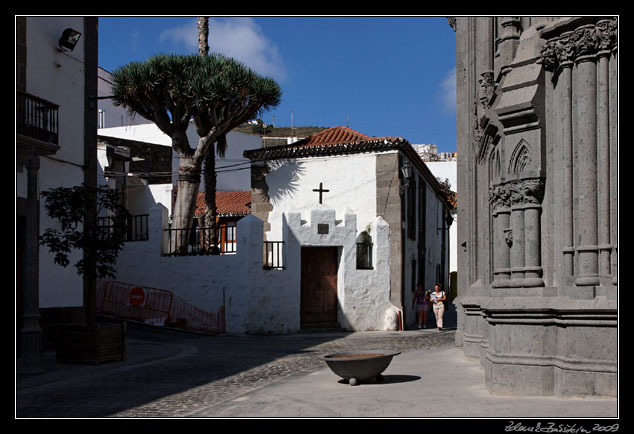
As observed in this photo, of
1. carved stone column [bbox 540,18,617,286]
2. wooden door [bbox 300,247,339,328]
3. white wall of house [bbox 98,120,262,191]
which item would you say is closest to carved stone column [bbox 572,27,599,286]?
carved stone column [bbox 540,18,617,286]

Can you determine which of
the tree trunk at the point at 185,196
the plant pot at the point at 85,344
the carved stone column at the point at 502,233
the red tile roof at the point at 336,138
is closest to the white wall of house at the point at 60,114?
the plant pot at the point at 85,344

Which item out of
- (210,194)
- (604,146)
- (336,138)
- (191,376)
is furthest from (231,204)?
(604,146)

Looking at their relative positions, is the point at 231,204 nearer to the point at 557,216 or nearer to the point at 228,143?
the point at 228,143

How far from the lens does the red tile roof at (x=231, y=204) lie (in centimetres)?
3391

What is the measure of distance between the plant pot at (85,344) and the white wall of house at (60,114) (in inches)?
91.4

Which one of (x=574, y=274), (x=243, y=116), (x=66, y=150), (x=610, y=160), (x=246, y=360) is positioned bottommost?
(x=246, y=360)

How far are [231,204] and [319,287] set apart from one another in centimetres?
1232

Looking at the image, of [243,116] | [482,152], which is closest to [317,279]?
[243,116]

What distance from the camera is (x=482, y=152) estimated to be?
534 inches

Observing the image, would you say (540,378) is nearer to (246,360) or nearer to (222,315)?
(246,360)

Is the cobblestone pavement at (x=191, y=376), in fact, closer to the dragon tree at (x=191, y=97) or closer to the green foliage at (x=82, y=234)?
the green foliage at (x=82, y=234)

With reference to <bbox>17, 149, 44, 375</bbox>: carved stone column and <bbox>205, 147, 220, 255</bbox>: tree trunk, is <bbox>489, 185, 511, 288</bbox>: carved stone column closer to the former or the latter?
<bbox>17, 149, 44, 375</bbox>: carved stone column

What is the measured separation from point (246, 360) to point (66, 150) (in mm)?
6148

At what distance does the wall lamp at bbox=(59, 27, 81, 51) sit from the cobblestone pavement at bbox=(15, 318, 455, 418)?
707 cm
